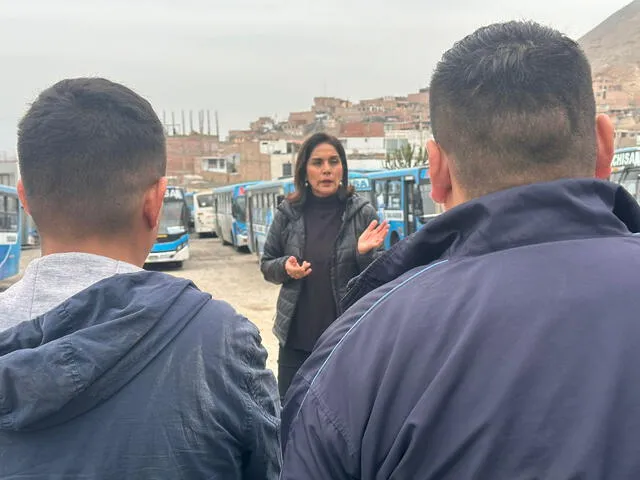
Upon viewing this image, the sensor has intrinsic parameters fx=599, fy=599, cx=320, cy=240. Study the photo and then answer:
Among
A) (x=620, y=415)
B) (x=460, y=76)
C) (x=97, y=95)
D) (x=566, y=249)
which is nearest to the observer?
(x=620, y=415)

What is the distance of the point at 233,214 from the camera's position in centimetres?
2581

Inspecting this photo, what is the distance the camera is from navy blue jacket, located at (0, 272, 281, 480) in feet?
3.88

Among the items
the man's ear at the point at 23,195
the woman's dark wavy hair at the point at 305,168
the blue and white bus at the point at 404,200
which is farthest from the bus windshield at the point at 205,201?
the man's ear at the point at 23,195

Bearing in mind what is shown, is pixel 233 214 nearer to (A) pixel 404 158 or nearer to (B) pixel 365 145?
(A) pixel 404 158

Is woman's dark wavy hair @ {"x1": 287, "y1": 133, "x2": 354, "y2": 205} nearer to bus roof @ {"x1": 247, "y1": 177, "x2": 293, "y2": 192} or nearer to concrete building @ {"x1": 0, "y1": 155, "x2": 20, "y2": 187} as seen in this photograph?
bus roof @ {"x1": 247, "y1": 177, "x2": 293, "y2": 192}

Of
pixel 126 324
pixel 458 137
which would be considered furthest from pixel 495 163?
pixel 126 324

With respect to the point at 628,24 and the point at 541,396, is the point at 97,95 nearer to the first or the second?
the point at 541,396

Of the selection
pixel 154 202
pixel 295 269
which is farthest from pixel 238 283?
pixel 154 202

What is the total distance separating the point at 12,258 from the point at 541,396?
17607 millimetres

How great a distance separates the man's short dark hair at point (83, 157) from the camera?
4.55 feet

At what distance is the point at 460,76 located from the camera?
1.28 meters

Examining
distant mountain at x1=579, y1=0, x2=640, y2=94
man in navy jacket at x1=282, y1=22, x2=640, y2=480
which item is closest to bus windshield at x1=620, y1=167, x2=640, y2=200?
man in navy jacket at x1=282, y1=22, x2=640, y2=480

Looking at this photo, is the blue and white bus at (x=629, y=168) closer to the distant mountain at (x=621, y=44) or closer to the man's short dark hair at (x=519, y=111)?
the man's short dark hair at (x=519, y=111)

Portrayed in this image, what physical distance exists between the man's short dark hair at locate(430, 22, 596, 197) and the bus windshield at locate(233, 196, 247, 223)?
22759 mm
